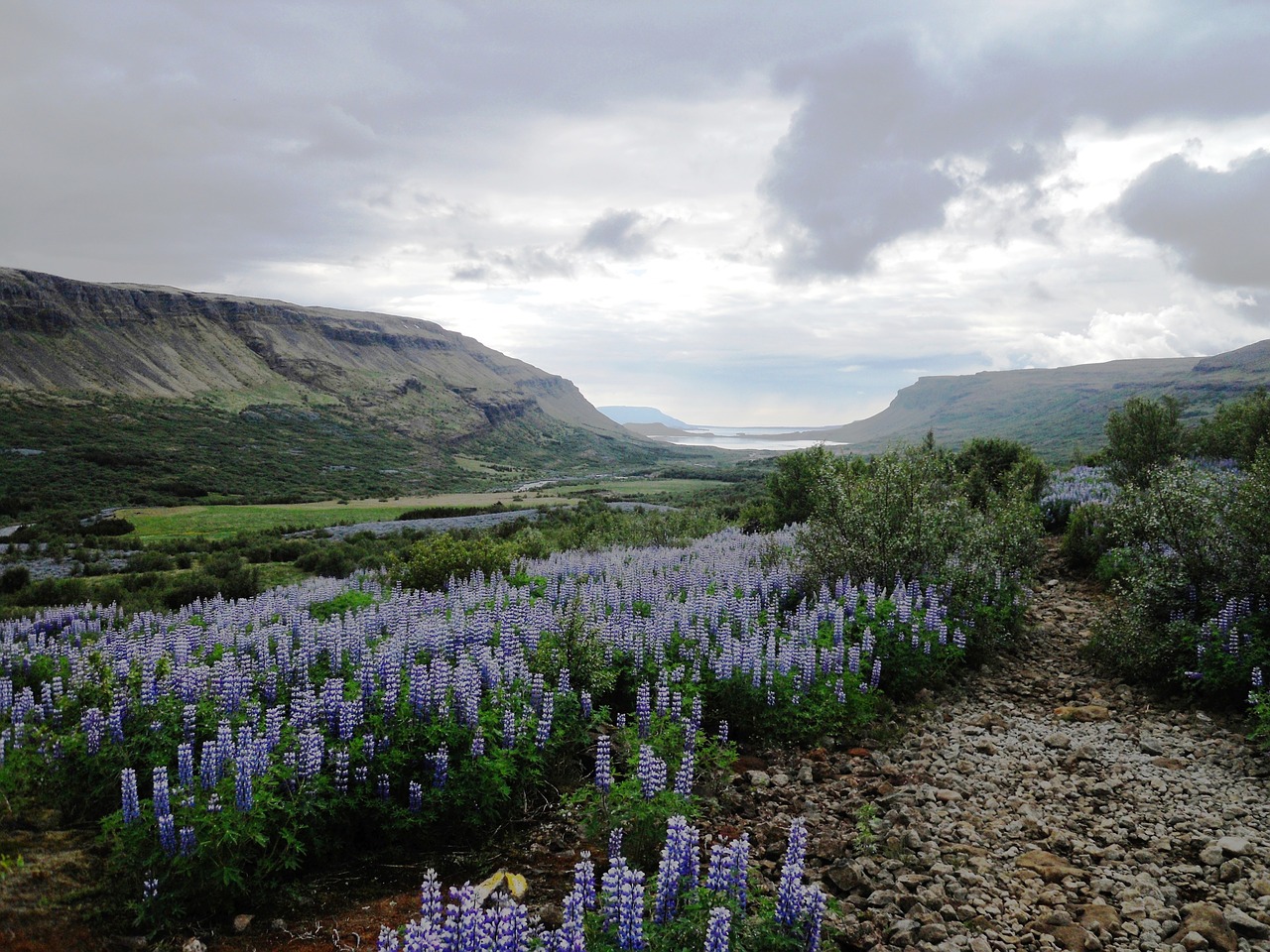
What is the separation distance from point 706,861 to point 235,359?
19191 centimetres

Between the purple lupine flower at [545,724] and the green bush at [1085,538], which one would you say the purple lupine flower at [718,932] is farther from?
the green bush at [1085,538]

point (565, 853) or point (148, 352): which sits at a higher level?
point (148, 352)

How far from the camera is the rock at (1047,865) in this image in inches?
229

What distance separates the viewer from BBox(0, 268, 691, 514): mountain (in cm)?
8512

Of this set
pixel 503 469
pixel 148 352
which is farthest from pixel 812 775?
pixel 148 352

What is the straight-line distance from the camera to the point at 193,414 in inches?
4934

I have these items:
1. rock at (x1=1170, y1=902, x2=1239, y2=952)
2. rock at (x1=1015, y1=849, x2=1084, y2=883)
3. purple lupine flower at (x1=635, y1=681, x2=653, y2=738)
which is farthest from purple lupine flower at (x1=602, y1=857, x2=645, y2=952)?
rock at (x1=1170, y1=902, x2=1239, y2=952)

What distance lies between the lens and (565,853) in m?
6.23

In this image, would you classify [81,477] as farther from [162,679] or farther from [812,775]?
[812,775]

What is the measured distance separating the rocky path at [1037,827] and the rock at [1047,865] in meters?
0.02

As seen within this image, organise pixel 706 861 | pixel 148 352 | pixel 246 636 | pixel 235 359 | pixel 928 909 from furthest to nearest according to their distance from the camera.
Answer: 1. pixel 235 359
2. pixel 148 352
3. pixel 246 636
4. pixel 706 861
5. pixel 928 909

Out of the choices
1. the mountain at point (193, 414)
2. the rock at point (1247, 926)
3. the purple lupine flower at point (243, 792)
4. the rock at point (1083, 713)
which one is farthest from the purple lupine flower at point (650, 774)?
the mountain at point (193, 414)

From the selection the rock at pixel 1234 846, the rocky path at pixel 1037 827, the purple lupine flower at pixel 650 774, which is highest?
the purple lupine flower at pixel 650 774

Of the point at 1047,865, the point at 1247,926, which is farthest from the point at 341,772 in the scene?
the point at 1247,926
